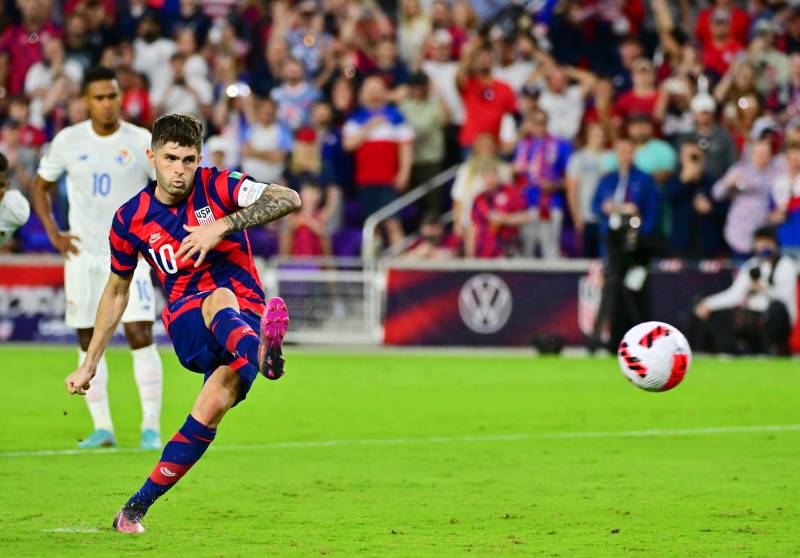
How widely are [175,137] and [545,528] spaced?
265cm

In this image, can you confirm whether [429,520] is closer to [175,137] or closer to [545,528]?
[545,528]

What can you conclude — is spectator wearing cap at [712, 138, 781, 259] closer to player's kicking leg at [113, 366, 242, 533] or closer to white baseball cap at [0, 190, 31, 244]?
white baseball cap at [0, 190, 31, 244]

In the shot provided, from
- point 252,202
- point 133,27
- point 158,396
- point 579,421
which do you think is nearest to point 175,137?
point 252,202

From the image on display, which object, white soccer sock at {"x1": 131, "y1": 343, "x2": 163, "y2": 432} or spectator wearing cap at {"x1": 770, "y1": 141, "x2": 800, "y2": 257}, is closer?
white soccer sock at {"x1": 131, "y1": 343, "x2": 163, "y2": 432}

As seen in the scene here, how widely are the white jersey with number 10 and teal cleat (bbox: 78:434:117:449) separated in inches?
51.4

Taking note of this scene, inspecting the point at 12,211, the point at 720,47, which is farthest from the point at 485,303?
the point at 12,211

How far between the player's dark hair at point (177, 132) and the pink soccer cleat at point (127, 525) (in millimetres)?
1792

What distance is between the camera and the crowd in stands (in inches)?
810

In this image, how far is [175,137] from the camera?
7.58m

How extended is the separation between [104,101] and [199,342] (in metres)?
4.01

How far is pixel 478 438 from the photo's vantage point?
12.1 meters

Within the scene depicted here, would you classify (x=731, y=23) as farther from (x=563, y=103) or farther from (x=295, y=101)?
(x=295, y=101)

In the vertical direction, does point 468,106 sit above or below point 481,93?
below

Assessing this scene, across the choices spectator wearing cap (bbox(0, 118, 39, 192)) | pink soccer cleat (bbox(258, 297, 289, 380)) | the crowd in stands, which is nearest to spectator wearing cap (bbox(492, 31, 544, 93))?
the crowd in stands
